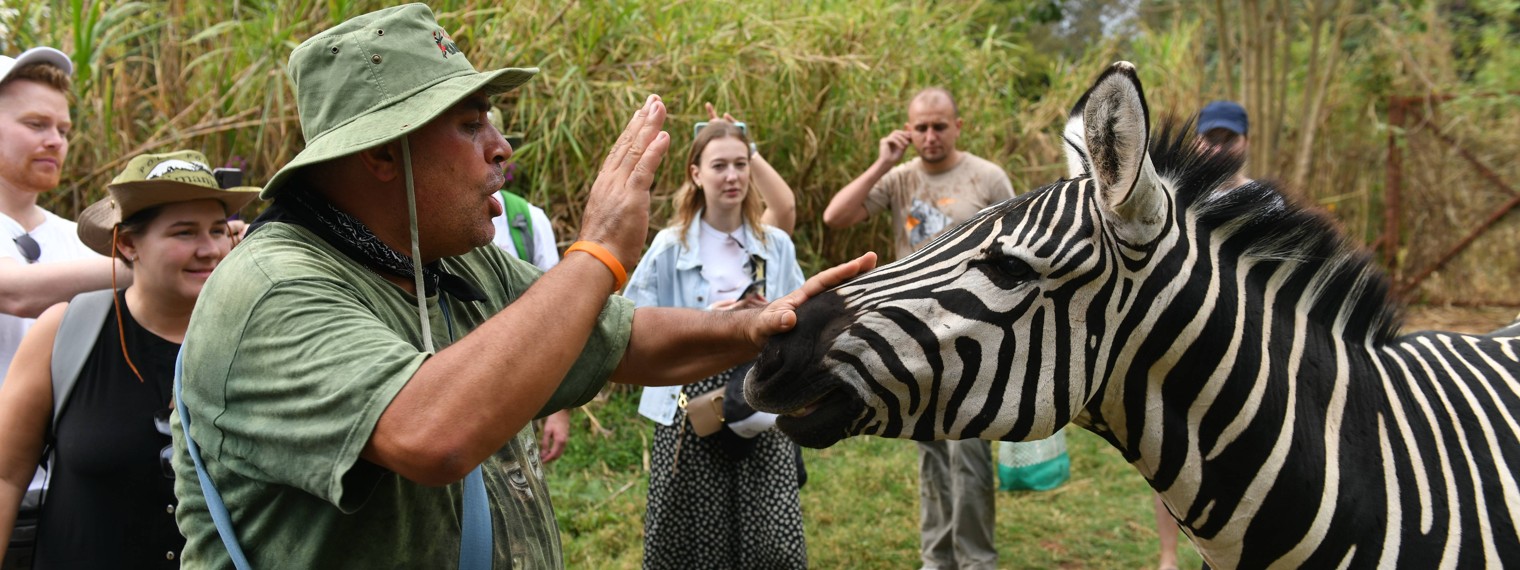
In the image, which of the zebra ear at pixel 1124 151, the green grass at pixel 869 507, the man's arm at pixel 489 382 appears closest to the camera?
the man's arm at pixel 489 382

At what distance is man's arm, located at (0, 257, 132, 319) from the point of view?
3055 mm

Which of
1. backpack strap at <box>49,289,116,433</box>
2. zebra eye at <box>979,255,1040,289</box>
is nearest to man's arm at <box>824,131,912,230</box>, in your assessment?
zebra eye at <box>979,255,1040,289</box>

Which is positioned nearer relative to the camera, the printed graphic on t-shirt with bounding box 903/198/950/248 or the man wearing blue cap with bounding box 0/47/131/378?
the man wearing blue cap with bounding box 0/47/131/378

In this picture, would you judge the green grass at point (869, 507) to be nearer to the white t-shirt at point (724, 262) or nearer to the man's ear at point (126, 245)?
the white t-shirt at point (724, 262)

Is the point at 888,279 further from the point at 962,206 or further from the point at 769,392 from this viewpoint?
the point at 962,206

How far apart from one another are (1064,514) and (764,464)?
2.44 m

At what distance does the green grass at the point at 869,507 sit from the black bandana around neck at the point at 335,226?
357 centimetres

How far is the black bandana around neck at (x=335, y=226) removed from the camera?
73.7 inches

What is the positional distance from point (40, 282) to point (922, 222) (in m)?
3.73

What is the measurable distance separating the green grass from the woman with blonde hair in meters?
0.96

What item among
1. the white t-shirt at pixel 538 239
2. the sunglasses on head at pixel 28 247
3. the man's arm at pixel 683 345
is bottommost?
the man's arm at pixel 683 345

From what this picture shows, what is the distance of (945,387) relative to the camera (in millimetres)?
1997

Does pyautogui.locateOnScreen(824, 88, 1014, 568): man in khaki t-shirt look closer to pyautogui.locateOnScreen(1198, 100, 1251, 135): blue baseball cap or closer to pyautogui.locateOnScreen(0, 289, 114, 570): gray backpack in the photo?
pyautogui.locateOnScreen(1198, 100, 1251, 135): blue baseball cap

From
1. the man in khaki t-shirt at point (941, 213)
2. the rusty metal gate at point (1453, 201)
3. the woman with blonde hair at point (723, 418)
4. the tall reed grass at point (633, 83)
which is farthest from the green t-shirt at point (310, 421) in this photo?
the rusty metal gate at point (1453, 201)
